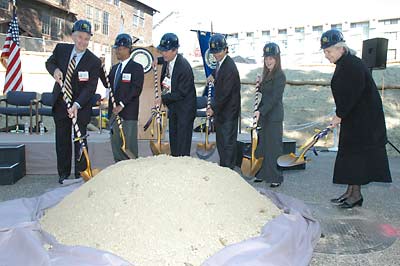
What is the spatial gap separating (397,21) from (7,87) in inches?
495

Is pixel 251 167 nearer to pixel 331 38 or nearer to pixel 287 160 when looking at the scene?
pixel 287 160

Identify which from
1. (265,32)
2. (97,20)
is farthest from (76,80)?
(97,20)

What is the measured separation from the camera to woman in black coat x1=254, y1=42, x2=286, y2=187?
370 centimetres

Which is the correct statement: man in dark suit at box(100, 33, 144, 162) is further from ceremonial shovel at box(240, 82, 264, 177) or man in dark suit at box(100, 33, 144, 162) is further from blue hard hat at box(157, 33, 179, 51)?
ceremonial shovel at box(240, 82, 264, 177)

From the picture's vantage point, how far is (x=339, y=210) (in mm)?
3186

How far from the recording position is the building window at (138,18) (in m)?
28.6

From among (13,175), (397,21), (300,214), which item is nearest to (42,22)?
(397,21)

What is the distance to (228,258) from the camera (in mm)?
1935

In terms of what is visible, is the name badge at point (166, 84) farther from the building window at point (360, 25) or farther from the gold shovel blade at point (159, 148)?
the building window at point (360, 25)

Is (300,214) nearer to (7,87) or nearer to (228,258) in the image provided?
(228,258)

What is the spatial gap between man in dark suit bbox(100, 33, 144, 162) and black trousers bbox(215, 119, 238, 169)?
808 mm

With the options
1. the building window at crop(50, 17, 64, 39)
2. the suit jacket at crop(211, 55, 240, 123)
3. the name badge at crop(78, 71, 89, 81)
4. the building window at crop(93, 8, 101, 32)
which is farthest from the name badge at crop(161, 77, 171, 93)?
the building window at crop(93, 8, 101, 32)

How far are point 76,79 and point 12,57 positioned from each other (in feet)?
17.1

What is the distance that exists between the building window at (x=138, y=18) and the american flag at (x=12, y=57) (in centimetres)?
2126
